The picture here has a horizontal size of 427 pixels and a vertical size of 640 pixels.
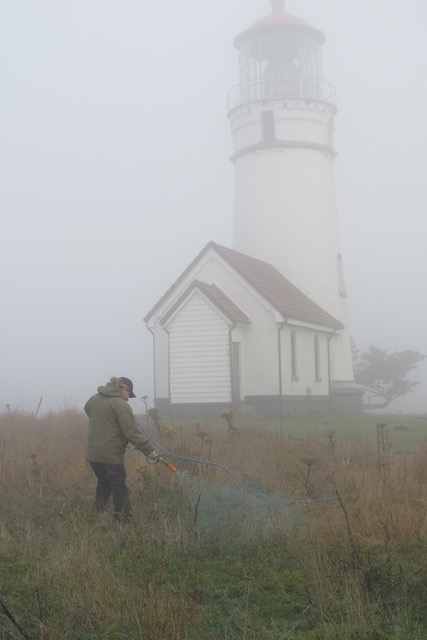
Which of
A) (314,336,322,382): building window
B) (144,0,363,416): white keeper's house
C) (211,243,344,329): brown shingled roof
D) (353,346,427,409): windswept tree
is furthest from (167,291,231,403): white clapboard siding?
(353,346,427,409): windswept tree

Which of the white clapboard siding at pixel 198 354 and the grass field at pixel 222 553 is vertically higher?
the white clapboard siding at pixel 198 354

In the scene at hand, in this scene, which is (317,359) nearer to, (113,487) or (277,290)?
(277,290)

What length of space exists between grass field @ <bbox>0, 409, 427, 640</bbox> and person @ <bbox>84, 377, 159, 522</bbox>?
256 mm

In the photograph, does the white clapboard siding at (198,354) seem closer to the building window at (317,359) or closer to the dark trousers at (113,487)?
the building window at (317,359)

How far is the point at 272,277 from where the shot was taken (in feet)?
94.9

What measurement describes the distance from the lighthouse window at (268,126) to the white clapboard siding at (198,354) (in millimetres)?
6710

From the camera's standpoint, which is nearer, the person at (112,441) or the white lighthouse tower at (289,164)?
the person at (112,441)

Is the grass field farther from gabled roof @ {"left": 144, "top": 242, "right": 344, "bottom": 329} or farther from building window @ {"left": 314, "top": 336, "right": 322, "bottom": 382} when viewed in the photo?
building window @ {"left": 314, "top": 336, "right": 322, "bottom": 382}

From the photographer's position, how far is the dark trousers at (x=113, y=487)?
997 cm

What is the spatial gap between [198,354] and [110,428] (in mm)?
16470

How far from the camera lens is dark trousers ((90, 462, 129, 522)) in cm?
997

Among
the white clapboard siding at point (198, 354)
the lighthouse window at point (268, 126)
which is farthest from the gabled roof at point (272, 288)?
the lighthouse window at point (268, 126)

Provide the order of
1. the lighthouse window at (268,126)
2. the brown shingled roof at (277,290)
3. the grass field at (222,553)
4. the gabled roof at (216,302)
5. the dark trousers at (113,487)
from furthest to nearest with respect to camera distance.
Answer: the lighthouse window at (268,126), the brown shingled roof at (277,290), the gabled roof at (216,302), the dark trousers at (113,487), the grass field at (222,553)

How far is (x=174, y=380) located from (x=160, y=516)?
1776 cm
